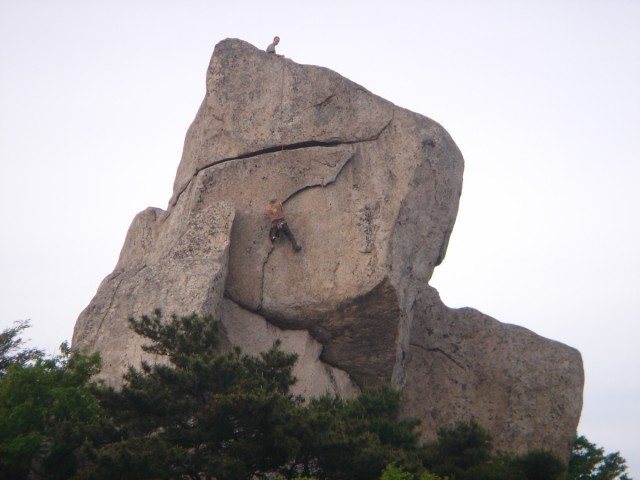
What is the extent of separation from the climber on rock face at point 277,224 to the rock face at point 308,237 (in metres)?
0.28

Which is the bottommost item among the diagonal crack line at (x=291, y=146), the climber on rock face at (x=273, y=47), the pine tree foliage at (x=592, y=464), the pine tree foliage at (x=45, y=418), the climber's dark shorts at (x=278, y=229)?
the pine tree foliage at (x=45, y=418)

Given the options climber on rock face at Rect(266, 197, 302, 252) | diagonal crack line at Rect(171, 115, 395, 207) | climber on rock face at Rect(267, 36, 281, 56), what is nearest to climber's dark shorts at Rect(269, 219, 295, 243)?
climber on rock face at Rect(266, 197, 302, 252)

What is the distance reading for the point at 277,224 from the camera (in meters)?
26.7

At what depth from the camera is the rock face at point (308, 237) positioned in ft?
86.0

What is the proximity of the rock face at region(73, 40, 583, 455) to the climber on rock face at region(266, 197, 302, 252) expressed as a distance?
285mm

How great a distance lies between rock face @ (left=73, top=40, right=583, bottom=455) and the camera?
1032 inches

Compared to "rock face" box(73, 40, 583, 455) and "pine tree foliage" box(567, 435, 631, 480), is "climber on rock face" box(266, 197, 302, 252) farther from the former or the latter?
"pine tree foliage" box(567, 435, 631, 480)

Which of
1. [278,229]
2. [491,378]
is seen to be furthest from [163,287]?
[491,378]

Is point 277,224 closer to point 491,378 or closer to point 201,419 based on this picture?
point 491,378

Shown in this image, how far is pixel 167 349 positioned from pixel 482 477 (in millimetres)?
6315

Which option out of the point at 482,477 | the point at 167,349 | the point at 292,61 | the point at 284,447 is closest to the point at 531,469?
the point at 482,477

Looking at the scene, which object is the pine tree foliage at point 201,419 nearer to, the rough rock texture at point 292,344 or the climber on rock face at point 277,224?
the rough rock texture at point 292,344

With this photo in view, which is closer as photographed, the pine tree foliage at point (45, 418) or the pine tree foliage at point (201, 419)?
the pine tree foliage at point (201, 419)

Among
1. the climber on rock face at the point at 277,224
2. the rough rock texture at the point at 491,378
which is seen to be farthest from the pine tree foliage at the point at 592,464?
the climber on rock face at the point at 277,224
